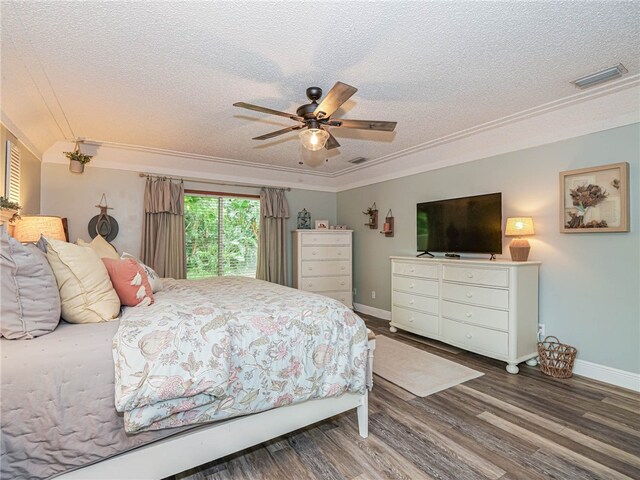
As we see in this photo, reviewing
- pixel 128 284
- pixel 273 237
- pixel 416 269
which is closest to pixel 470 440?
pixel 416 269

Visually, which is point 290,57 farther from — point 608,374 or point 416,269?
point 608,374

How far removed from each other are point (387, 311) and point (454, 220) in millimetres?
1933

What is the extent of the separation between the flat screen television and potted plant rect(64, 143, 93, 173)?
424 centimetres

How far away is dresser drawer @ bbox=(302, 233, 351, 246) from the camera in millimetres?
5199

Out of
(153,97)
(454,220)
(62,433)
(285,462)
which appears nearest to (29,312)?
(62,433)

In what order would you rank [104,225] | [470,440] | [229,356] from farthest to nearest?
[104,225] → [470,440] → [229,356]

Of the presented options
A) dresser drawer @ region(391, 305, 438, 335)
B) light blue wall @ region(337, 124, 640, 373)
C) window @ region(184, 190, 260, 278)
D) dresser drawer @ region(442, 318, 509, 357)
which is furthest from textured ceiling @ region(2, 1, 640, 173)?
dresser drawer @ region(391, 305, 438, 335)

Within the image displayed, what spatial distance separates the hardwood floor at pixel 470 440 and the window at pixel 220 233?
10.7ft

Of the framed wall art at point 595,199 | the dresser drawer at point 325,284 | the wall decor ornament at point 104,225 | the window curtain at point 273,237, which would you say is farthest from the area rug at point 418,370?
the wall decor ornament at point 104,225

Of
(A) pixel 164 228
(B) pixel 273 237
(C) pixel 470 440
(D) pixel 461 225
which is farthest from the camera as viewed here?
(B) pixel 273 237

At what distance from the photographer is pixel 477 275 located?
128 inches

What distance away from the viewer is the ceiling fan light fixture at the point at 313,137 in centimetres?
229

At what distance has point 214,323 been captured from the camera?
5.15 ft

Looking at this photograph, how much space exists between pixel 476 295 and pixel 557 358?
0.85m
